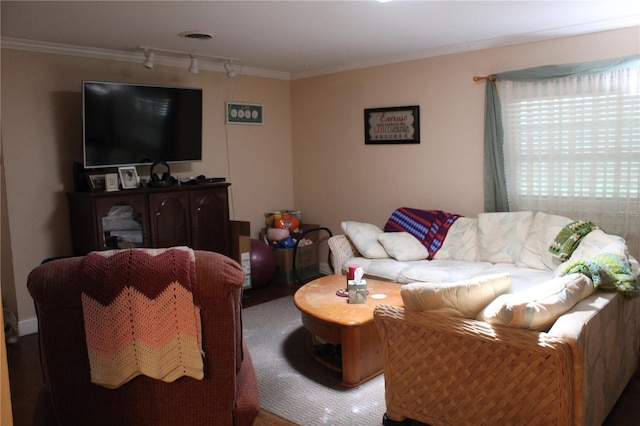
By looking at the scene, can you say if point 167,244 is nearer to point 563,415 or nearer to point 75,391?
point 75,391

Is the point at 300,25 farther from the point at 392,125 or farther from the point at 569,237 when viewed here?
the point at 569,237

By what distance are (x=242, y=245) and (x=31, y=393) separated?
228cm

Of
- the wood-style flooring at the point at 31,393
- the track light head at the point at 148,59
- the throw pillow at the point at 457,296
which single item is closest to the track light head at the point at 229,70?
the track light head at the point at 148,59

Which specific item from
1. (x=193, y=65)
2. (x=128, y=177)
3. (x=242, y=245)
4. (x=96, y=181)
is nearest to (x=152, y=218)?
(x=128, y=177)

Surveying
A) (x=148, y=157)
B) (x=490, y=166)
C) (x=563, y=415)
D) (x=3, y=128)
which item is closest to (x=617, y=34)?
(x=490, y=166)

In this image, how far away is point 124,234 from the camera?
14.5 feet

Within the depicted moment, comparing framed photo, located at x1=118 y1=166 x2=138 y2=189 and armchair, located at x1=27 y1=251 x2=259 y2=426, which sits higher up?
framed photo, located at x1=118 y1=166 x2=138 y2=189

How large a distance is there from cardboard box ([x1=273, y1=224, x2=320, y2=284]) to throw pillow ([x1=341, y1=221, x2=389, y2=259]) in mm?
1000

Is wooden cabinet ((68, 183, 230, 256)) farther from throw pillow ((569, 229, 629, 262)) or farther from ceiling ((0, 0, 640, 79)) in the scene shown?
throw pillow ((569, 229, 629, 262))

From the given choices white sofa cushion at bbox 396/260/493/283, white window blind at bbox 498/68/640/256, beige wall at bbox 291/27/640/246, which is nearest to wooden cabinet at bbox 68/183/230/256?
beige wall at bbox 291/27/640/246

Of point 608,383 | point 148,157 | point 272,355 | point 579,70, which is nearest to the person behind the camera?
point 608,383

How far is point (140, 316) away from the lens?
1.72m

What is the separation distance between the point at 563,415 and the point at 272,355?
2.07 metres

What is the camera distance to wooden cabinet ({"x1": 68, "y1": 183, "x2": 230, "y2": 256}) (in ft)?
13.8
